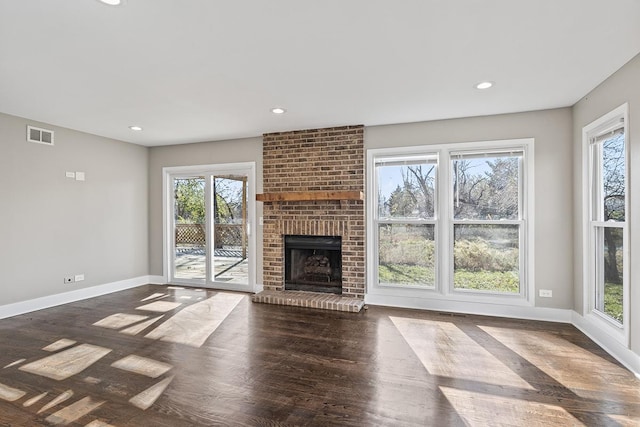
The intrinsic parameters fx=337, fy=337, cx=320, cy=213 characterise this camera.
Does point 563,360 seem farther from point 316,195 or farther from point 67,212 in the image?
point 67,212

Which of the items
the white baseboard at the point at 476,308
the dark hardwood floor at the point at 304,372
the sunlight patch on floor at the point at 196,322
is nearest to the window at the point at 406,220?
the white baseboard at the point at 476,308

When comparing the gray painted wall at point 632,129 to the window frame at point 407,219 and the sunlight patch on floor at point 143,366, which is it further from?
the sunlight patch on floor at point 143,366

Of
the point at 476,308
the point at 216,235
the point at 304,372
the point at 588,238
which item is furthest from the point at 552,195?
the point at 216,235

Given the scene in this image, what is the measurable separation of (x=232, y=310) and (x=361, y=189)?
243 cm

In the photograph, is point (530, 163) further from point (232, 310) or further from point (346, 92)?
point (232, 310)

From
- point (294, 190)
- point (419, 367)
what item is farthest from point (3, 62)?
point (419, 367)

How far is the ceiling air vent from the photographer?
442 cm

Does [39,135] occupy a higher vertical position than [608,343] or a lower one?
higher

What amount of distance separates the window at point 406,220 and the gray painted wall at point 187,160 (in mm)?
1931

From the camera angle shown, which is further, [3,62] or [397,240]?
[397,240]

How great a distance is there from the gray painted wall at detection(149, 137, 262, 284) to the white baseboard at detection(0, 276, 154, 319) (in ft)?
1.46

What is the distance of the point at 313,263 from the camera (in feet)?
17.1

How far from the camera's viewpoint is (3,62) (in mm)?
2748

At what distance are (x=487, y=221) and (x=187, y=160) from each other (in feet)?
16.1
